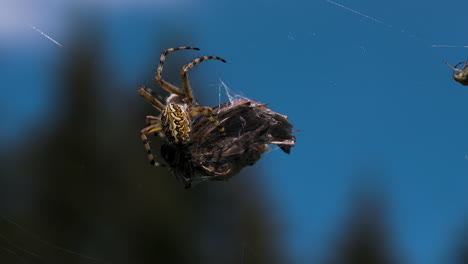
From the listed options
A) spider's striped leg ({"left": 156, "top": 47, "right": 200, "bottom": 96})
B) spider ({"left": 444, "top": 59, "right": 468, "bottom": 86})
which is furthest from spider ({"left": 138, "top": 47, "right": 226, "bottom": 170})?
spider ({"left": 444, "top": 59, "right": 468, "bottom": 86})

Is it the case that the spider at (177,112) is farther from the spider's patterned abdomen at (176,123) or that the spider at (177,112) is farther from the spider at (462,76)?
the spider at (462,76)

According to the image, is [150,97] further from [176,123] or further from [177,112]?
[176,123]

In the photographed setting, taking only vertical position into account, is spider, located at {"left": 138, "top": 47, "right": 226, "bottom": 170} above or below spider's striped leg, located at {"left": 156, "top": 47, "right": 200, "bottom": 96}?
below

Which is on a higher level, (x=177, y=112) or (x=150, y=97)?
(x=150, y=97)

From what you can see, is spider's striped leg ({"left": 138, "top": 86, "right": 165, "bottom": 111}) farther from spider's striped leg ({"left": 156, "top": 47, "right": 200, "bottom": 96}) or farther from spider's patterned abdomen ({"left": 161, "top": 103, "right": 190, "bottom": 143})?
spider's patterned abdomen ({"left": 161, "top": 103, "right": 190, "bottom": 143})

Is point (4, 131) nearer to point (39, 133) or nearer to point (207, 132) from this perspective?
point (39, 133)

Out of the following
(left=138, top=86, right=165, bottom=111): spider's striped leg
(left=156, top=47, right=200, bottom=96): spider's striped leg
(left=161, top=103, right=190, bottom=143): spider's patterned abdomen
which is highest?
(left=156, top=47, right=200, bottom=96): spider's striped leg

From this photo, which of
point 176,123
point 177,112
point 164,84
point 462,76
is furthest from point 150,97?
point 462,76

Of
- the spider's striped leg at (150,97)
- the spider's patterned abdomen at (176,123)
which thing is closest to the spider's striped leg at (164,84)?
the spider's striped leg at (150,97)
